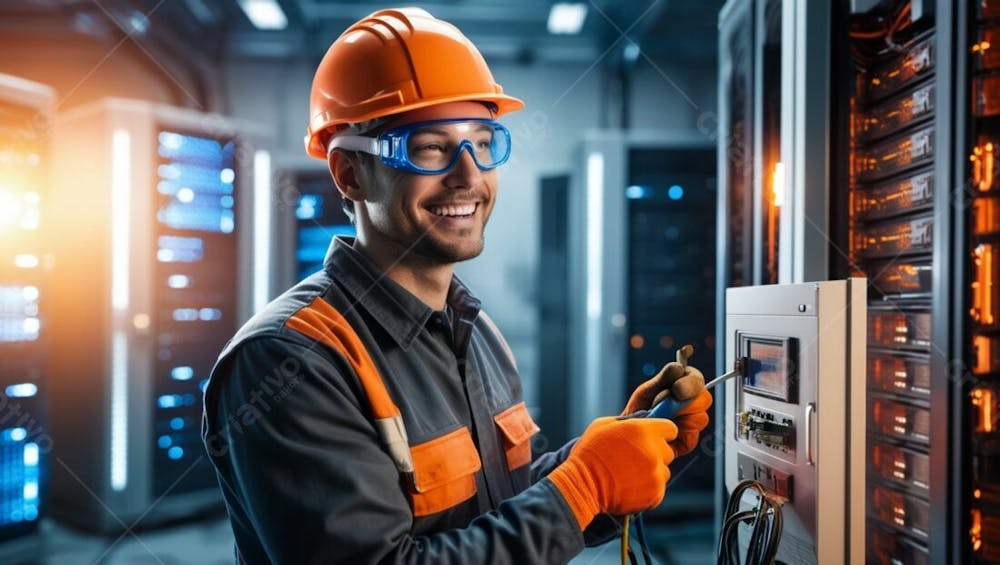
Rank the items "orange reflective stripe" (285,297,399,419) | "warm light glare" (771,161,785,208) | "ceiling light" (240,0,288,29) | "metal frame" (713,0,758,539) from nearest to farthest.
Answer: "orange reflective stripe" (285,297,399,419) → "warm light glare" (771,161,785,208) → "metal frame" (713,0,758,539) → "ceiling light" (240,0,288,29)

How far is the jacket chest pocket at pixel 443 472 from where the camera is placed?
114 cm

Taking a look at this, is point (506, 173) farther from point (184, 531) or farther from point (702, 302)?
point (184, 531)

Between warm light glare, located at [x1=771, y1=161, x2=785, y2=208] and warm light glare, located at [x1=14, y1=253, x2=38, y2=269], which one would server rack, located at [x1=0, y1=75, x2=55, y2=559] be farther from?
warm light glare, located at [x1=771, y1=161, x2=785, y2=208]

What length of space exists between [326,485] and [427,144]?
0.61 meters

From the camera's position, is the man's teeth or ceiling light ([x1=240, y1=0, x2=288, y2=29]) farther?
ceiling light ([x1=240, y1=0, x2=288, y2=29])

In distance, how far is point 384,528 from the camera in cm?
100

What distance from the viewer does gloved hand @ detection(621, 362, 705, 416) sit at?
4.05 ft

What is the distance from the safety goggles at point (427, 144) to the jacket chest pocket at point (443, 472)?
18.5 inches

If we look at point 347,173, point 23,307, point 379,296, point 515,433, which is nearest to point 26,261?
point 23,307

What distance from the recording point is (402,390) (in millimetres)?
1196

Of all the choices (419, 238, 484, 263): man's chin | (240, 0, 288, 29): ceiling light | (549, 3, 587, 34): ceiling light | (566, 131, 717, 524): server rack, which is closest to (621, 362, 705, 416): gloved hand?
(419, 238, 484, 263): man's chin

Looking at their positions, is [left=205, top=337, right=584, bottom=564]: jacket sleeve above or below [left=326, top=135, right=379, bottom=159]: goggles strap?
below

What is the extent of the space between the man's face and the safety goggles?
0.05 feet

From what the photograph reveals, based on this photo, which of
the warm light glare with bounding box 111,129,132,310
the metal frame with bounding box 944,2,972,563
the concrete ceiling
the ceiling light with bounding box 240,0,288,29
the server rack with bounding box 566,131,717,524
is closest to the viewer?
the metal frame with bounding box 944,2,972,563
